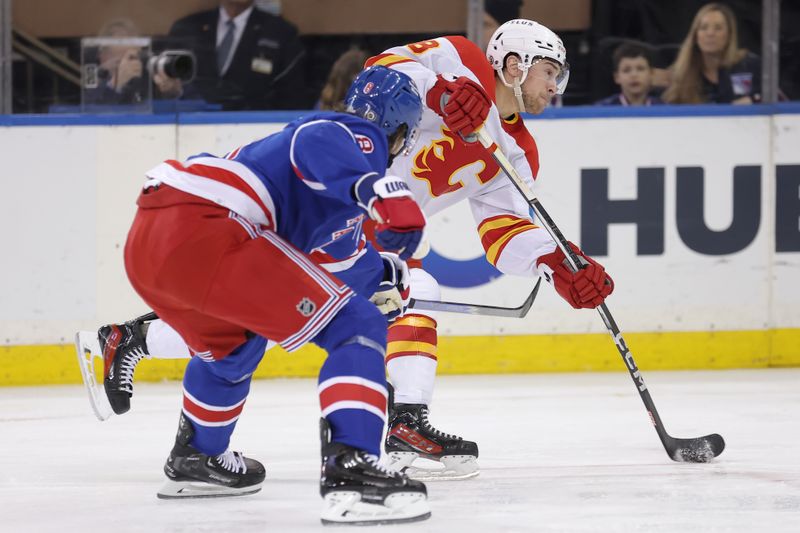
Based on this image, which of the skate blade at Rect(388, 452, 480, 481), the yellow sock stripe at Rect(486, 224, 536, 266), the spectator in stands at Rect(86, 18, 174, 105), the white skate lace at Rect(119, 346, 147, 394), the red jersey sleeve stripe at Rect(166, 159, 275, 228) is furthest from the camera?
the spectator in stands at Rect(86, 18, 174, 105)

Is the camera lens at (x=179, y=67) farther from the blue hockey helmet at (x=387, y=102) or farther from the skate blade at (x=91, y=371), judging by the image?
the blue hockey helmet at (x=387, y=102)

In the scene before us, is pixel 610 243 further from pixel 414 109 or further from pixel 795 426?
pixel 414 109

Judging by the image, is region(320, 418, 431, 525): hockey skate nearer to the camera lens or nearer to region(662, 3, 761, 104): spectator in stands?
the camera lens

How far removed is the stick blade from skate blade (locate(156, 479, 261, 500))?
1.09 metres

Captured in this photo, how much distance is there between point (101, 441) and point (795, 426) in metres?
2.04

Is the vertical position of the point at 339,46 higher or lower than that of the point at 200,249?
higher

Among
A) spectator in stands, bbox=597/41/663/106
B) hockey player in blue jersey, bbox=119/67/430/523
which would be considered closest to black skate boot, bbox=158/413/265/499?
hockey player in blue jersey, bbox=119/67/430/523

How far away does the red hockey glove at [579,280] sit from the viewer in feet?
10.9

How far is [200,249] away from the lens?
251 centimetres

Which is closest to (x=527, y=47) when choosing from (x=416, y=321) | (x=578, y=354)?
(x=416, y=321)

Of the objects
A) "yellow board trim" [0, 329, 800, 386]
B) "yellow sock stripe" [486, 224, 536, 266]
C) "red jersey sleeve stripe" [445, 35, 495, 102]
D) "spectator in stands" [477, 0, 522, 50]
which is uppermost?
"spectator in stands" [477, 0, 522, 50]

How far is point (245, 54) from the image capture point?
208 inches

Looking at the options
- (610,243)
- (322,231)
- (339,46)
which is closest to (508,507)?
(322,231)

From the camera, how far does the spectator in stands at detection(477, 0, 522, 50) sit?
5191 millimetres
